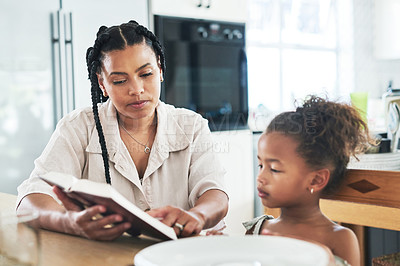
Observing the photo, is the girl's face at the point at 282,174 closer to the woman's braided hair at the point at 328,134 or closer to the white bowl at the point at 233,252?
the woman's braided hair at the point at 328,134

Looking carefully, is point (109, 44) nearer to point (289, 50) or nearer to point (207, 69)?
point (207, 69)

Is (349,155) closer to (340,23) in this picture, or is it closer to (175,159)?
(175,159)

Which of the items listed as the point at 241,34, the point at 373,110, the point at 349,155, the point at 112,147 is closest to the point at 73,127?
the point at 112,147

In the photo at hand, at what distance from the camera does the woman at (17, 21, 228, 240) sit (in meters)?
1.35

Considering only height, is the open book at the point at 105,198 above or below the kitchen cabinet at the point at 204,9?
below

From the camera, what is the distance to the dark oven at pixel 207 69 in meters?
2.69

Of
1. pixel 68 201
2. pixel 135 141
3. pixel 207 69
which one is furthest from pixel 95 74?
pixel 207 69

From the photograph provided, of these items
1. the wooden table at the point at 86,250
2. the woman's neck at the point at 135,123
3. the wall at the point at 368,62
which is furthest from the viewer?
the wall at the point at 368,62

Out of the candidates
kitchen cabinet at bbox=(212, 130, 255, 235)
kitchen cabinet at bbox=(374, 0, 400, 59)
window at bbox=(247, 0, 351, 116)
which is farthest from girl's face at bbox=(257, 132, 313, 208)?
kitchen cabinet at bbox=(374, 0, 400, 59)

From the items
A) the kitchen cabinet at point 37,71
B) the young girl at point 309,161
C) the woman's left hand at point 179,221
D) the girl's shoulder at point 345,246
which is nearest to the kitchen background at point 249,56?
the kitchen cabinet at point 37,71

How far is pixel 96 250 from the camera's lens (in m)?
0.89

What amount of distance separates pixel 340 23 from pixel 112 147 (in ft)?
11.1

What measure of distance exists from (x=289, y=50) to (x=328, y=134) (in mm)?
2992

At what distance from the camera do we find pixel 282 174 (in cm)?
106
